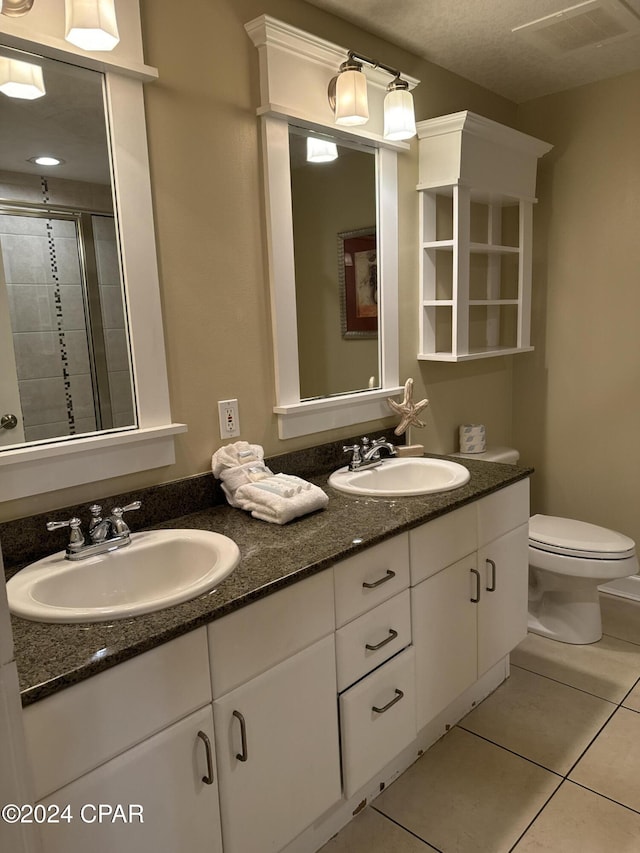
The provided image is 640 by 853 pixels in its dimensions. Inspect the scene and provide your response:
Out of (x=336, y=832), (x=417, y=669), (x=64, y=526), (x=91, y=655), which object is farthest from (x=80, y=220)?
(x=336, y=832)

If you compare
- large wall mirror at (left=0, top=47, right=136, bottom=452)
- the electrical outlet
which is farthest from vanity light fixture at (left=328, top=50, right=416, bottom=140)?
the electrical outlet

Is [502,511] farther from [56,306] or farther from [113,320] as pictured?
[56,306]

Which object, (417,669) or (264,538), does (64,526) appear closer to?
(264,538)

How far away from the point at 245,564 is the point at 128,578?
31cm

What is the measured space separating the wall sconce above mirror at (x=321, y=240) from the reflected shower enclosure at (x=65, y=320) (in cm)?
54

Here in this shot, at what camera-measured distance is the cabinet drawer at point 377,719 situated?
155 cm

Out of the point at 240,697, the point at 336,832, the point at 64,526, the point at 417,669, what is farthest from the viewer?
the point at 417,669

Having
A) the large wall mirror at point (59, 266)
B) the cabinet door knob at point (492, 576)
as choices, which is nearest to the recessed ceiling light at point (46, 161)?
the large wall mirror at point (59, 266)

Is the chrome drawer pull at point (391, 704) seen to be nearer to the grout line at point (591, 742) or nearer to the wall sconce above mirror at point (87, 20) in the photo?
the grout line at point (591, 742)

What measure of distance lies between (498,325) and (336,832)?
2.31 meters

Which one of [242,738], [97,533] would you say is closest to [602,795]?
[242,738]

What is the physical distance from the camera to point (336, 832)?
1.67 m

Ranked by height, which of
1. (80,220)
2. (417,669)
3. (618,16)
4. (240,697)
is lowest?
(417,669)

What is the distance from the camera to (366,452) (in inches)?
86.1
